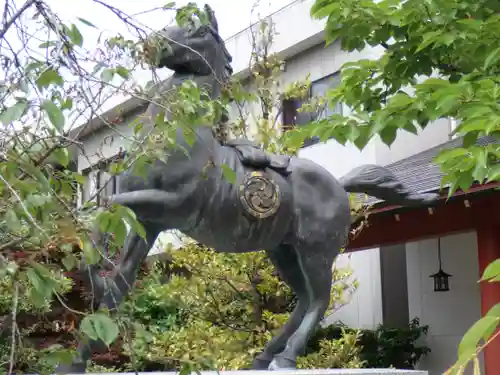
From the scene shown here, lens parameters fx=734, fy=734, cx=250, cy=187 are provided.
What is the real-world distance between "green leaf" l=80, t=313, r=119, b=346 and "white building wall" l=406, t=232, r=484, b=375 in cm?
964

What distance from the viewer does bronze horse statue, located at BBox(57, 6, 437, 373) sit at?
154 inches

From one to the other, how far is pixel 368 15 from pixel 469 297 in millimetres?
7250

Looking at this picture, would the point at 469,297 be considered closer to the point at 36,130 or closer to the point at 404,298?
the point at 404,298

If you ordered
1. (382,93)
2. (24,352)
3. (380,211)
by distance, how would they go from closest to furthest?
1. (24,352)
2. (382,93)
3. (380,211)

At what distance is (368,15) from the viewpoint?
15.3 ft

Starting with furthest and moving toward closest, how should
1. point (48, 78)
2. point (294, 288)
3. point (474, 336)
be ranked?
point (294, 288) < point (48, 78) < point (474, 336)

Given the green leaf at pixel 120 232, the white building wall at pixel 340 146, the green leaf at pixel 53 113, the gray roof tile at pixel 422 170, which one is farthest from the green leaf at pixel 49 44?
the white building wall at pixel 340 146

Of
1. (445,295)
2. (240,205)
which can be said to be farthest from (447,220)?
(240,205)

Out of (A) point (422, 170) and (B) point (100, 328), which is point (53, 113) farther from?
(A) point (422, 170)

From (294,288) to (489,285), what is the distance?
4.65m

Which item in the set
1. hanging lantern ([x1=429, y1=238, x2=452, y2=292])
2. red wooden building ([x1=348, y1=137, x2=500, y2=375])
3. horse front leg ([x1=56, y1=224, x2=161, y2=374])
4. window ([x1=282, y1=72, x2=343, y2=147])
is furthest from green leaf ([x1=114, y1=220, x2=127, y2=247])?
window ([x1=282, y1=72, x2=343, y2=147])

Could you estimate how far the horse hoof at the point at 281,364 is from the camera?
3979mm

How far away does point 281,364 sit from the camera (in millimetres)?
3998

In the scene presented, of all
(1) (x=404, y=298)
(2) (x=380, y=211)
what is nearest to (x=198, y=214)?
(2) (x=380, y=211)
